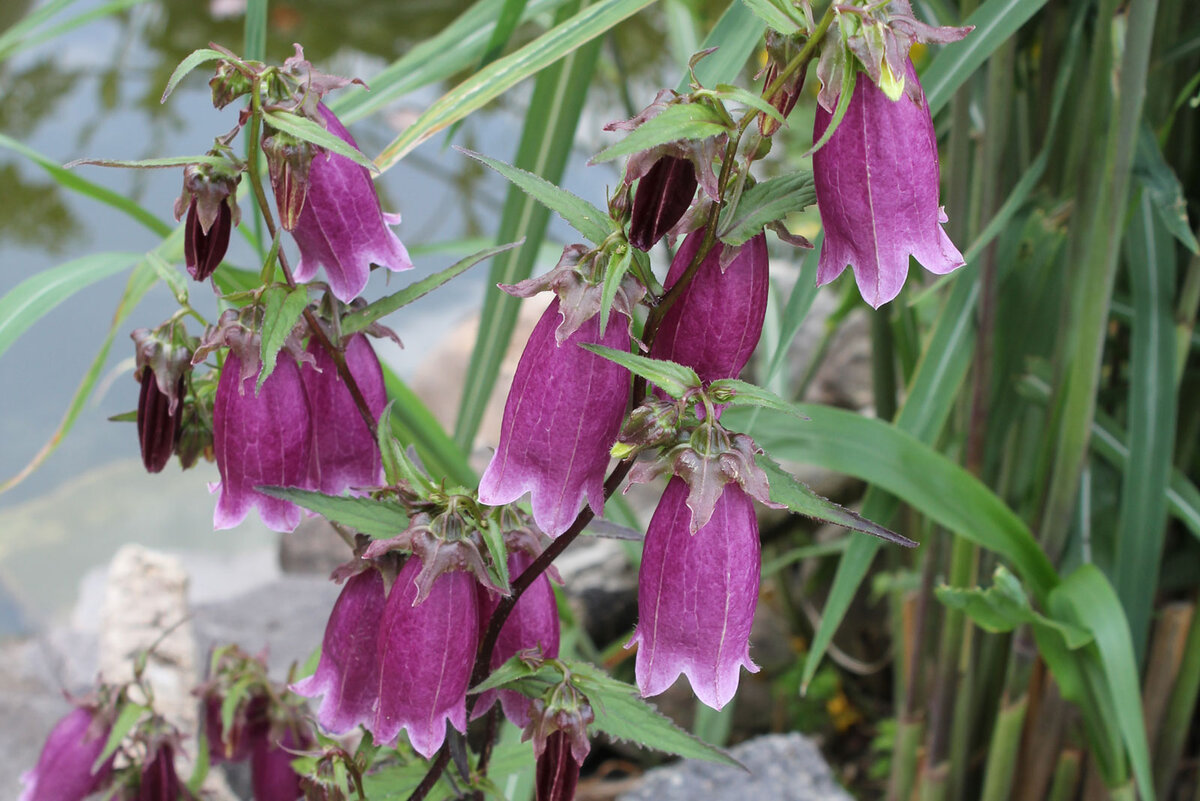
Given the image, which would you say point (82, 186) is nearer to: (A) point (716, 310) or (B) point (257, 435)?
(B) point (257, 435)

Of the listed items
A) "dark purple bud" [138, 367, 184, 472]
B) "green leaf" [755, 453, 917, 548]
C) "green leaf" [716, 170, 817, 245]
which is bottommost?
"green leaf" [755, 453, 917, 548]

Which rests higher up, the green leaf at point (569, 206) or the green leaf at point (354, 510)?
the green leaf at point (569, 206)

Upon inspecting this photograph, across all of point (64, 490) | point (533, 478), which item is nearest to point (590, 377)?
point (533, 478)

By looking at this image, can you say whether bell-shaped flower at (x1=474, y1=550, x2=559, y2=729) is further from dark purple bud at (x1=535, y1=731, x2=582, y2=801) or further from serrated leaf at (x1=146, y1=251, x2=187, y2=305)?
serrated leaf at (x1=146, y1=251, x2=187, y2=305)

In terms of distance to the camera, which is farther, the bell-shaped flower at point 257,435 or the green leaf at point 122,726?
the green leaf at point 122,726

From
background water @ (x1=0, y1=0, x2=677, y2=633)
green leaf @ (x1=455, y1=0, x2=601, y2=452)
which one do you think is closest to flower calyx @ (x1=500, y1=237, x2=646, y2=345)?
green leaf @ (x1=455, y1=0, x2=601, y2=452)

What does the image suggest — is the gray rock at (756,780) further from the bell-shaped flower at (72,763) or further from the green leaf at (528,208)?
the bell-shaped flower at (72,763)

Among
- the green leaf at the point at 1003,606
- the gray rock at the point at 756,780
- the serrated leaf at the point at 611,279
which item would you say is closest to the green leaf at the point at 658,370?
the serrated leaf at the point at 611,279
